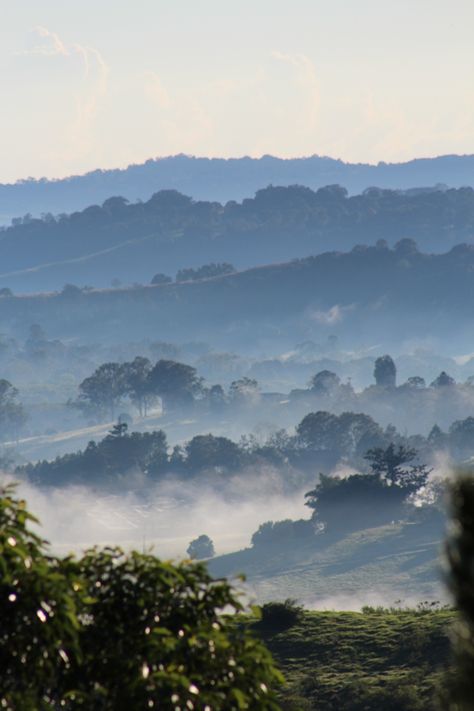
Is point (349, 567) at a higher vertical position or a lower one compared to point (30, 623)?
higher

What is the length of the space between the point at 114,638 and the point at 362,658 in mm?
25902

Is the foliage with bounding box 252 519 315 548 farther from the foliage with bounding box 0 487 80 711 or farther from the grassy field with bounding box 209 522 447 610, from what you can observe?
the foliage with bounding box 0 487 80 711

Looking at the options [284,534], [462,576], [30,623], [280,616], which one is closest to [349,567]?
[284,534]

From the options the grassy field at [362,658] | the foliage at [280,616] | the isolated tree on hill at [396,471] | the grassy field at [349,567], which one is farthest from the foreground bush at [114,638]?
the isolated tree on hill at [396,471]

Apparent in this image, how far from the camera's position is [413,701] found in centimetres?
3828

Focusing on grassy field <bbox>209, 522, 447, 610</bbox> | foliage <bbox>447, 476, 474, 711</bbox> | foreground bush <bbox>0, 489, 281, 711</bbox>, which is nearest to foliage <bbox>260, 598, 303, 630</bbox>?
foreground bush <bbox>0, 489, 281, 711</bbox>

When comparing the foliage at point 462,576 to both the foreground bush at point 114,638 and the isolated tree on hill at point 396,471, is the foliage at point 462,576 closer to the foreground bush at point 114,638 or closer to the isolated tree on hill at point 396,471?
the foreground bush at point 114,638

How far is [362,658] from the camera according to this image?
44375 mm

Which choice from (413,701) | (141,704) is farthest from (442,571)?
(413,701)

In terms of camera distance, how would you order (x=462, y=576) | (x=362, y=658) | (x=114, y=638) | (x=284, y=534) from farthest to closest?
(x=284, y=534), (x=362, y=658), (x=114, y=638), (x=462, y=576)

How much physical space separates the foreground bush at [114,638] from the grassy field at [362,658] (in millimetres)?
17856

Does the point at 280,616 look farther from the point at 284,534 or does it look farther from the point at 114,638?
the point at 284,534

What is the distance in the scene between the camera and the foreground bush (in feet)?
60.8

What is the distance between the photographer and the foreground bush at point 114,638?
1855cm
